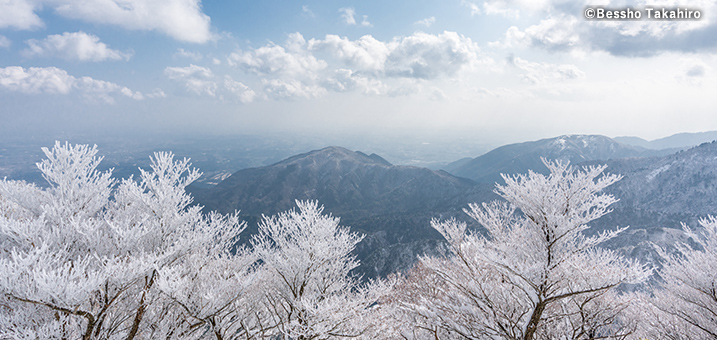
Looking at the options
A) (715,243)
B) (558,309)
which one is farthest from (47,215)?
(715,243)

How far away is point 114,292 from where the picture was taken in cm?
883

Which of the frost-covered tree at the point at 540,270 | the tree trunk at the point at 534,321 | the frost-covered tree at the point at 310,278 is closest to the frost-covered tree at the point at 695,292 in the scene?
the frost-covered tree at the point at 540,270

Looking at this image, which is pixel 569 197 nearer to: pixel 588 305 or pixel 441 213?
pixel 588 305

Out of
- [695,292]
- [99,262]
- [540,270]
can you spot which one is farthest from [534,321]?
[99,262]

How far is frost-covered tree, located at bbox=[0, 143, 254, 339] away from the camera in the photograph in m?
7.47

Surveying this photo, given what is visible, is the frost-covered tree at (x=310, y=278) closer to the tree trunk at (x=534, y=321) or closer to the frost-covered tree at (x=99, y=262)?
the frost-covered tree at (x=99, y=262)

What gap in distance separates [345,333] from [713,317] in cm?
1722

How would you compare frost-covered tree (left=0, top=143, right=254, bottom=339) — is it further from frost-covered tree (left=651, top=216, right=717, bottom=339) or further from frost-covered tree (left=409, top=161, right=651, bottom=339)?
frost-covered tree (left=651, top=216, right=717, bottom=339)

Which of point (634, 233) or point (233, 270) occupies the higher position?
point (233, 270)

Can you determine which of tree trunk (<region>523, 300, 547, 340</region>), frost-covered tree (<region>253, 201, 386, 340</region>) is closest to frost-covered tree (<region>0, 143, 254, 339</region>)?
frost-covered tree (<region>253, 201, 386, 340</region>)

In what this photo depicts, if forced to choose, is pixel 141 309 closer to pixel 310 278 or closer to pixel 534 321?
pixel 310 278

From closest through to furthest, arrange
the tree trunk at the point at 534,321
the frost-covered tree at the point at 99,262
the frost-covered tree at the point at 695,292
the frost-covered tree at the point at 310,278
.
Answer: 1. the frost-covered tree at the point at 99,262
2. the tree trunk at the point at 534,321
3. the frost-covered tree at the point at 310,278
4. the frost-covered tree at the point at 695,292

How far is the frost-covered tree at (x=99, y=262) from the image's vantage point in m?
7.47

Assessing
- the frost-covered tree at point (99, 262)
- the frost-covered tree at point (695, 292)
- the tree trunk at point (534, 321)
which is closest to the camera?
the frost-covered tree at point (99, 262)
